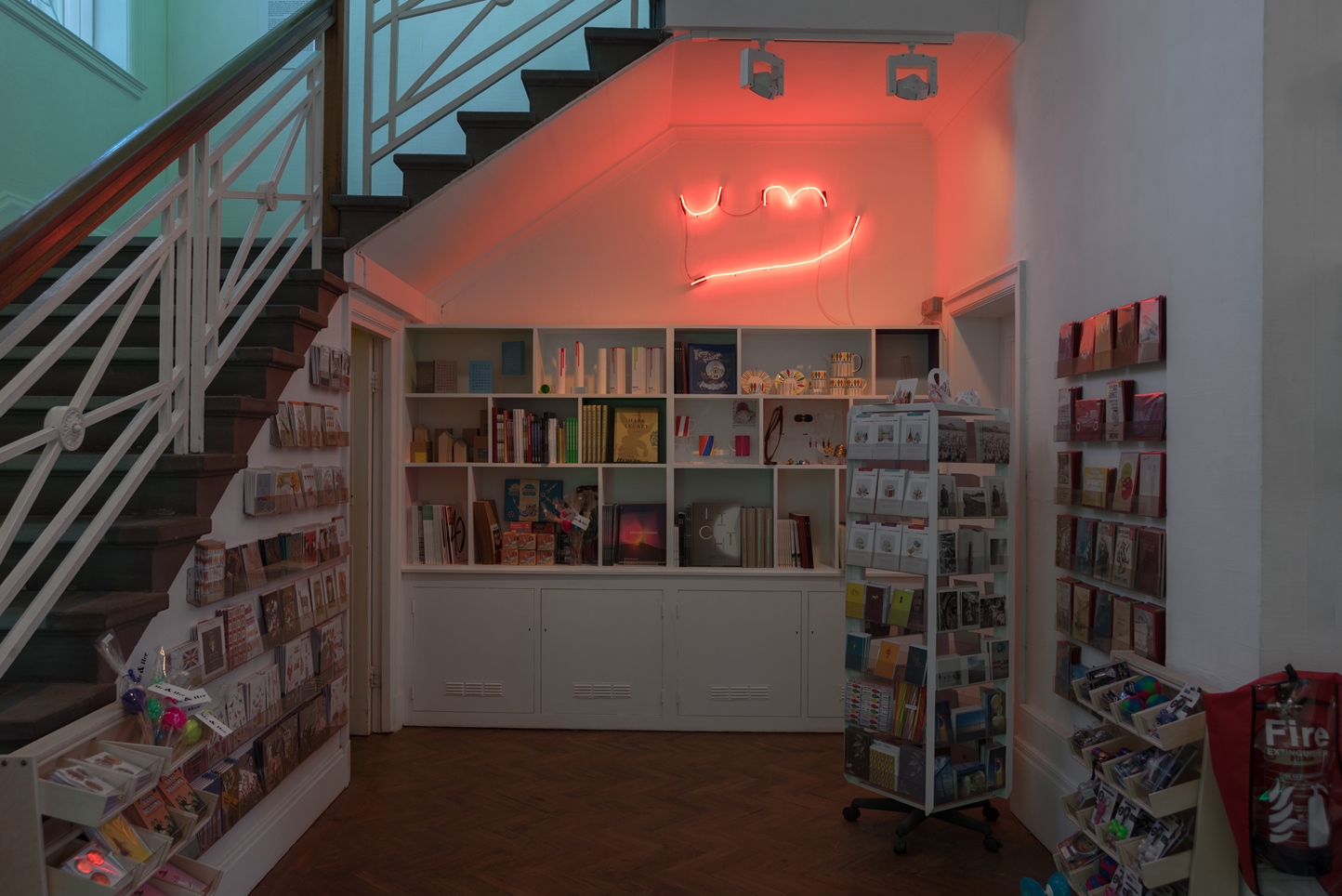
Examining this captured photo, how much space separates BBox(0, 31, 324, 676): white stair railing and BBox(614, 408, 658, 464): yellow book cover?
1.90 m

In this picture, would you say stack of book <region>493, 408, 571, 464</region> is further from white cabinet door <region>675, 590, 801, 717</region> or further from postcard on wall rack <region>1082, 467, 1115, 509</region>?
postcard on wall rack <region>1082, 467, 1115, 509</region>

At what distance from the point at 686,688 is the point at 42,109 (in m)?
4.40

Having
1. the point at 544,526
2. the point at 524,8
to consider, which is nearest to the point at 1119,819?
the point at 544,526

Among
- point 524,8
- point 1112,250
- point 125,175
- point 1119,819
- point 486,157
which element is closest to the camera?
point 125,175

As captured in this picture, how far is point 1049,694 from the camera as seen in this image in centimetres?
349

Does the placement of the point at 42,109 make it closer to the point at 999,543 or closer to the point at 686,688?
the point at 686,688

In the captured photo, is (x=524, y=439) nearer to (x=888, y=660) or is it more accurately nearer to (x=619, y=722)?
(x=619, y=722)

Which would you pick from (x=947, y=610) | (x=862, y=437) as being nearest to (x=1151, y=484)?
(x=947, y=610)

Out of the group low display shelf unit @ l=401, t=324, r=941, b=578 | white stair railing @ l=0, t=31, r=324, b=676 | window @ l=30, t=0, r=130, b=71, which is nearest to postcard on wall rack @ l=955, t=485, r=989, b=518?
low display shelf unit @ l=401, t=324, r=941, b=578

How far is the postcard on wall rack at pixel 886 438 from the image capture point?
343cm

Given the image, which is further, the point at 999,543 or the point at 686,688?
the point at 686,688

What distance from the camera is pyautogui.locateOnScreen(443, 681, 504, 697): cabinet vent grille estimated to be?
4.76 m

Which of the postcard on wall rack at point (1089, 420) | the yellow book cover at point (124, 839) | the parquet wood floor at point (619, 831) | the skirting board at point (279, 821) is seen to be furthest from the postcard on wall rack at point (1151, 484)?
the skirting board at point (279, 821)

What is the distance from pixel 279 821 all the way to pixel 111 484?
149 cm
